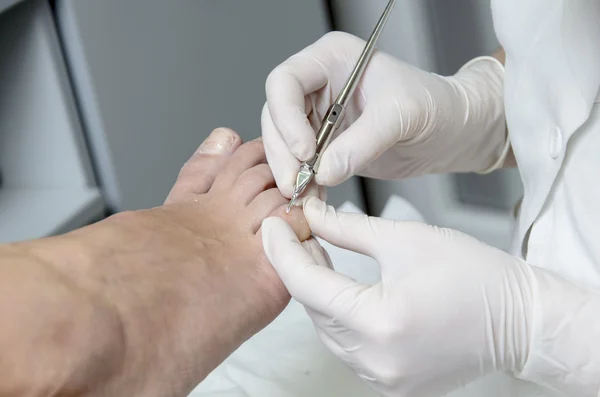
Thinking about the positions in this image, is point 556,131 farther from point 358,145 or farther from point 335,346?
point 335,346

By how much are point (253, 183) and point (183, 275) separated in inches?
7.3

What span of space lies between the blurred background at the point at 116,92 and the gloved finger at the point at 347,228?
46cm

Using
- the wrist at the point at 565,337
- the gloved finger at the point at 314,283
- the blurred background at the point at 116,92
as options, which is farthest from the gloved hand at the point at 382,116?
the blurred background at the point at 116,92

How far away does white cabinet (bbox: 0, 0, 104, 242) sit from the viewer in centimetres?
100

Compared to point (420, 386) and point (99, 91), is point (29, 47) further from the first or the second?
point (420, 386)

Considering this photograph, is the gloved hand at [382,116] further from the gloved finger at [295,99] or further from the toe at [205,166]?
the toe at [205,166]

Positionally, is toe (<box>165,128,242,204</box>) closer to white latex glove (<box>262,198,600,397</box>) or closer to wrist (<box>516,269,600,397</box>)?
white latex glove (<box>262,198,600,397</box>)

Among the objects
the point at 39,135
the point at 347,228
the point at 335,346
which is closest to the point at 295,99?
the point at 347,228

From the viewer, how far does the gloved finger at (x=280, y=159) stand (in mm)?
791

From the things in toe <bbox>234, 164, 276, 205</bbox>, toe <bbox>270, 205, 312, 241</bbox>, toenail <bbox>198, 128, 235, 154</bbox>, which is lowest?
toe <bbox>270, 205, 312, 241</bbox>

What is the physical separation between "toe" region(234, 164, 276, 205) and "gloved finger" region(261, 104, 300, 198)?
47 mm

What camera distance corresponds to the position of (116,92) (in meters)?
1.06

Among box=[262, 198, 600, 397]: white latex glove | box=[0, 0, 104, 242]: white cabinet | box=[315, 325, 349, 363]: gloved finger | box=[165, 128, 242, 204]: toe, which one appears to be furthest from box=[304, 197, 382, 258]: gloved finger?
box=[0, 0, 104, 242]: white cabinet

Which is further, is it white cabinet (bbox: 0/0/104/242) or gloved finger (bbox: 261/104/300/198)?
white cabinet (bbox: 0/0/104/242)
